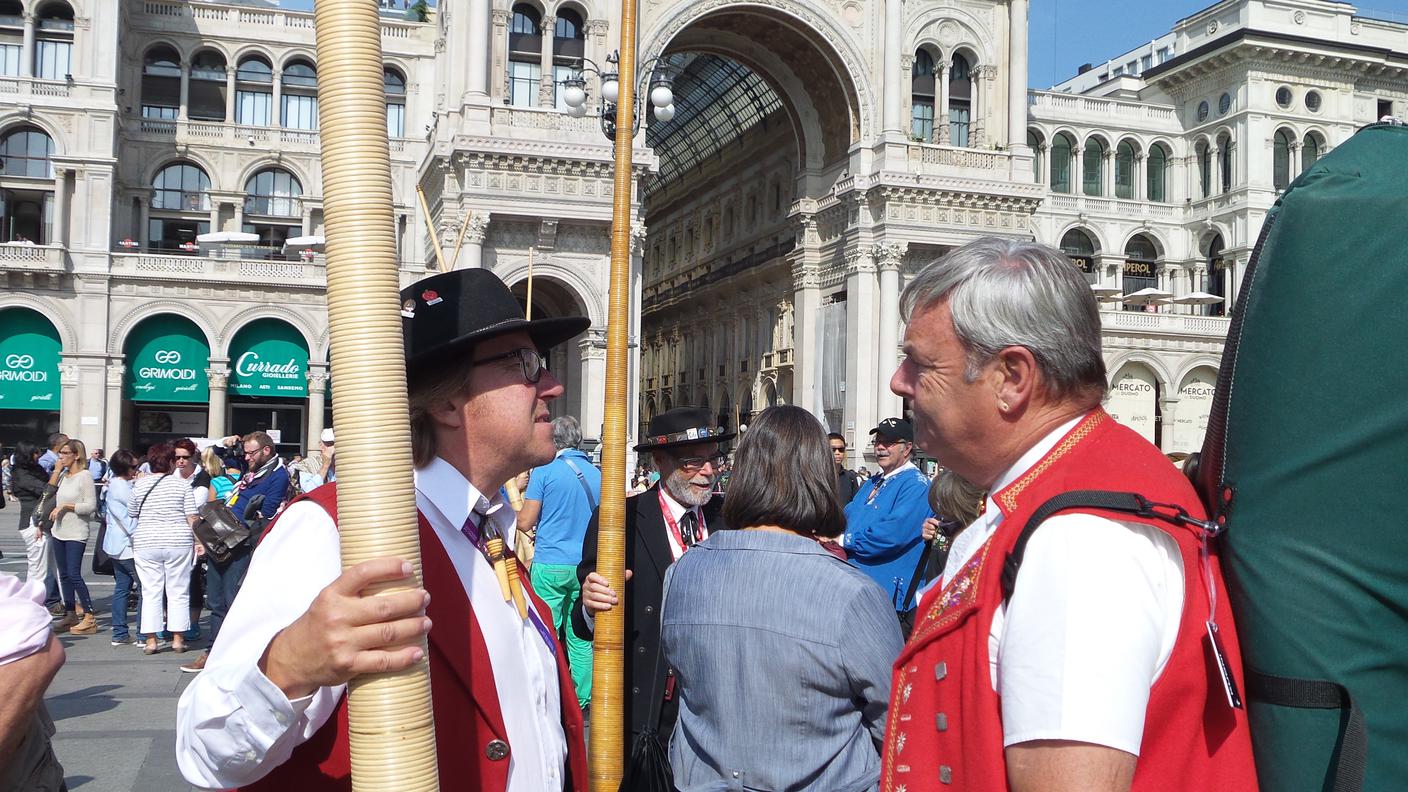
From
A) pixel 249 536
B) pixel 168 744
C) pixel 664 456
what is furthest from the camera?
pixel 249 536

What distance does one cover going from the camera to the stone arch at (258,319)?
34.9m

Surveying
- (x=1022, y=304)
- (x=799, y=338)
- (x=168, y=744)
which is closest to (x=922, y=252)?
(x=799, y=338)

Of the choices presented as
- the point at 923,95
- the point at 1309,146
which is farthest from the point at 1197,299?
the point at 923,95

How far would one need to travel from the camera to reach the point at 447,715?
1.90 meters

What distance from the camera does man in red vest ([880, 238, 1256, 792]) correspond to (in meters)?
1.50

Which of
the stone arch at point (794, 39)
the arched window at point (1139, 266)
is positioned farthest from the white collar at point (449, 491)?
the arched window at point (1139, 266)

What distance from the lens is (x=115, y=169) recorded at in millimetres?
35812

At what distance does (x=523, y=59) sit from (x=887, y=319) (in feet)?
37.9

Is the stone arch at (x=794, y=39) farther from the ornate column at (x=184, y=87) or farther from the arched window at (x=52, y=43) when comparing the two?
the arched window at (x=52, y=43)

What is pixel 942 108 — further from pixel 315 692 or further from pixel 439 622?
pixel 315 692

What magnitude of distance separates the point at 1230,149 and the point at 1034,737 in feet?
154

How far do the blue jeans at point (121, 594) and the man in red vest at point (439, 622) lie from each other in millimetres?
9723

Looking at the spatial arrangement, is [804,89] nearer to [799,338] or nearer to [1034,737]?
[799,338]

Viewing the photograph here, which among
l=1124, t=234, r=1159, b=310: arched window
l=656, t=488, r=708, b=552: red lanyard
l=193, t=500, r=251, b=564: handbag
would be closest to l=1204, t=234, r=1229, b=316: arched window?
l=1124, t=234, r=1159, b=310: arched window
